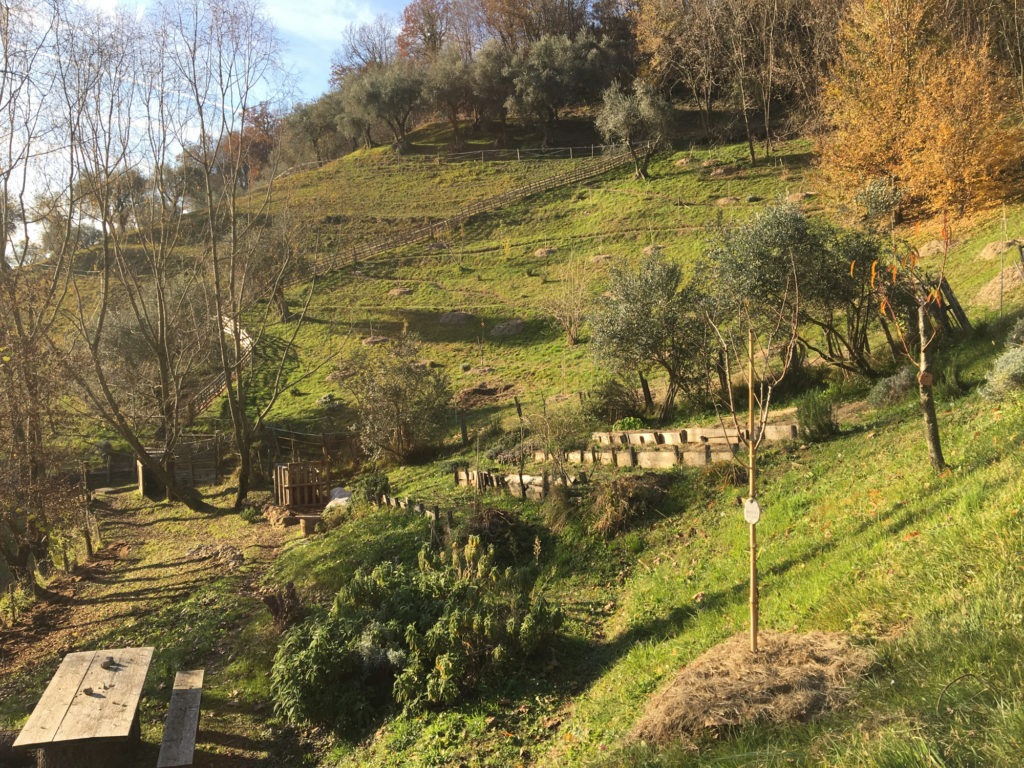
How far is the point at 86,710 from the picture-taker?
623 cm

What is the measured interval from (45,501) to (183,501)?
288 inches

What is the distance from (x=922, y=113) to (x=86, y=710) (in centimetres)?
2895

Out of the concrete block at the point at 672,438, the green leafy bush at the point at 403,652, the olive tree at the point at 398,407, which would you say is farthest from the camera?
the olive tree at the point at 398,407

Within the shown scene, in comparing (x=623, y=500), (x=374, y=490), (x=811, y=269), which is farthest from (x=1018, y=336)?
(x=374, y=490)

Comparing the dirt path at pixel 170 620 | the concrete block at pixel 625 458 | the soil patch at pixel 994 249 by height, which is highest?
the soil patch at pixel 994 249

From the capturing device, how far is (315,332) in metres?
35.0

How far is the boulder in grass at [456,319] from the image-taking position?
3262cm

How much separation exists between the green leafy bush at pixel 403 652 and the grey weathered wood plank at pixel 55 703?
197 centimetres

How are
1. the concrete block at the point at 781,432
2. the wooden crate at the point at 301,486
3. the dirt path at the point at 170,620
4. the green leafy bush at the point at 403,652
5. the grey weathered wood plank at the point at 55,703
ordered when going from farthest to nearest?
the wooden crate at the point at 301,486 → the concrete block at the point at 781,432 → the dirt path at the point at 170,620 → the green leafy bush at the point at 403,652 → the grey weathered wood plank at the point at 55,703

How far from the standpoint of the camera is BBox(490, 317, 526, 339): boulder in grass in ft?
100.0

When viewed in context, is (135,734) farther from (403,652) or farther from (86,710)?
(403,652)

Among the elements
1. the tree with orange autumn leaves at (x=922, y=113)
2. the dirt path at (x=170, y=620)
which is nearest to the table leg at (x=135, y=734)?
the dirt path at (x=170, y=620)

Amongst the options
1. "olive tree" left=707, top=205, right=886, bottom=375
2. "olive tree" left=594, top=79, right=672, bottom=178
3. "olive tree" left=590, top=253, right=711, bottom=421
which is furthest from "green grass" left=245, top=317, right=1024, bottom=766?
"olive tree" left=594, top=79, right=672, bottom=178

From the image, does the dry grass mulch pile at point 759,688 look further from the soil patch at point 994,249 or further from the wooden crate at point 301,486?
the soil patch at point 994,249
